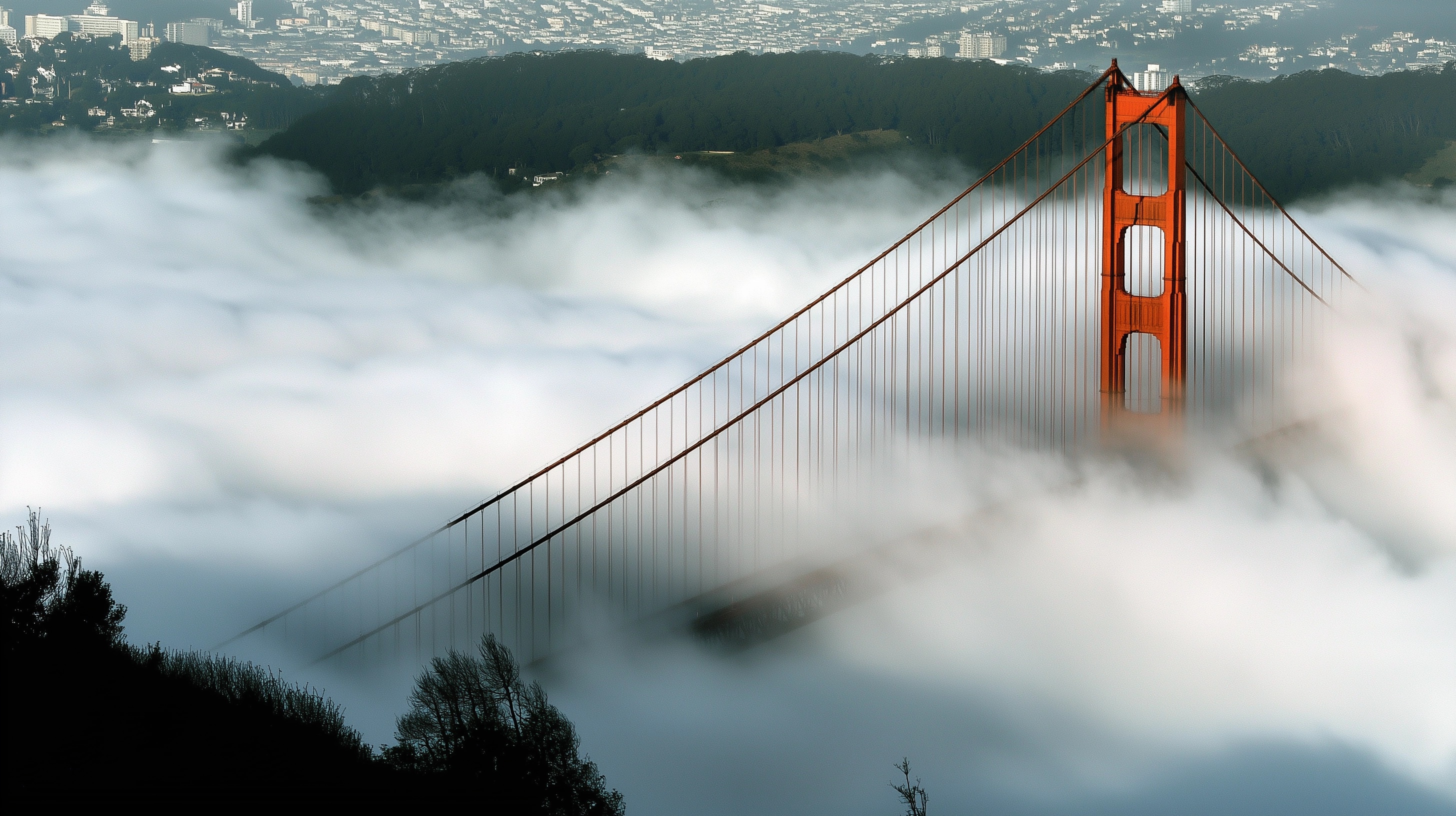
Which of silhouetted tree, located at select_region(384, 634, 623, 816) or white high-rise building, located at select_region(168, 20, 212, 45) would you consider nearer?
silhouetted tree, located at select_region(384, 634, 623, 816)

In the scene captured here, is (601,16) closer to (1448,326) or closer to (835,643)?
(1448,326)

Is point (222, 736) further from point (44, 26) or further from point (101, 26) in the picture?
point (44, 26)

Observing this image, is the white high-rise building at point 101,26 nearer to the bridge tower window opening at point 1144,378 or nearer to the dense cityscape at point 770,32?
the dense cityscape at point 770,32

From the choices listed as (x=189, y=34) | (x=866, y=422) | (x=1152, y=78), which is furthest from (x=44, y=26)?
(x=866, y=422)

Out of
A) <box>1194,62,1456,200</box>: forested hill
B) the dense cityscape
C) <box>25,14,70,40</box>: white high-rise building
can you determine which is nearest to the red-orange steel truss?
<box>1194,62,1456,200</box>: forested hill

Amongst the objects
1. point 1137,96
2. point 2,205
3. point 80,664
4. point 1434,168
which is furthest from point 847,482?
point 2,205

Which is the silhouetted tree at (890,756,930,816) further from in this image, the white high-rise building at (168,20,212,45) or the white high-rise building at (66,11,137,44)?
the white high-rise building at (168,20,212,45)
